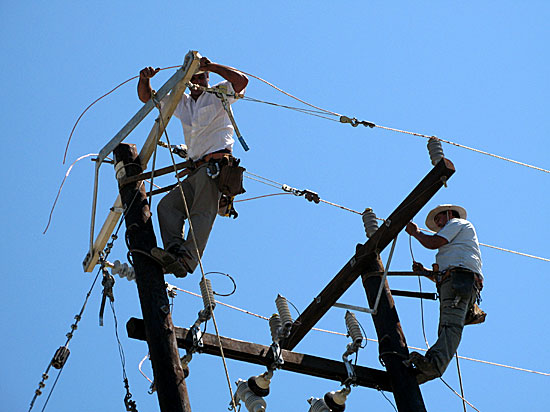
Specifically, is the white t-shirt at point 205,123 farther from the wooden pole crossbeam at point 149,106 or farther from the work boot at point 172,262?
the work boot at point 172,262

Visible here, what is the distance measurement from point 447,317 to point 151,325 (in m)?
2.49

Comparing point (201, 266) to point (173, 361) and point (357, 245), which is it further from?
point (357, 245)

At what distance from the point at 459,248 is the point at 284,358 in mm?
1880

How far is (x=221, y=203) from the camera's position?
24.5 ft

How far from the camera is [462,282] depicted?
7602 mm

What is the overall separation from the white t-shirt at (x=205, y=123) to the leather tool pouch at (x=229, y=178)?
0.20m

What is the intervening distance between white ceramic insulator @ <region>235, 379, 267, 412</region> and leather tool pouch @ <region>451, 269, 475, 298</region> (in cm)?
187

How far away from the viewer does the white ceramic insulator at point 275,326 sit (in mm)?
7202

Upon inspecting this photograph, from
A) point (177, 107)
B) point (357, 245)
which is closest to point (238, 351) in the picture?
point (357, 245)

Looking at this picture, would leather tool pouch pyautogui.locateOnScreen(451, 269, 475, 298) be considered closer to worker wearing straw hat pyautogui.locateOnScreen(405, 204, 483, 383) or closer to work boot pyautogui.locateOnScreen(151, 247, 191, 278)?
worker wearing straw hat pyautogui.locateOnScreen(405, 204, 483, 383)

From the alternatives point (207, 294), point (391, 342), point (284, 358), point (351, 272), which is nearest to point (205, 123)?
point (207, 294)

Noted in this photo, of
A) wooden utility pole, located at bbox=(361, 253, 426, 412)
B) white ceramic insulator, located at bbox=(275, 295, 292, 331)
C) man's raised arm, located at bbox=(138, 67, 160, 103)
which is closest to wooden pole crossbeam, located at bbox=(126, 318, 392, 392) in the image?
wooden utility pole, located at bbox=(361, 253, 426, 412)

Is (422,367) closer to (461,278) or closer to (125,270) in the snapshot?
(461,278)

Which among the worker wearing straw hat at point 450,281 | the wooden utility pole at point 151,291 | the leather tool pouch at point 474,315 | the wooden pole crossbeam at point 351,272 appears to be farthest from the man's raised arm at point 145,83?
the leather tool pouch at point 474,315
